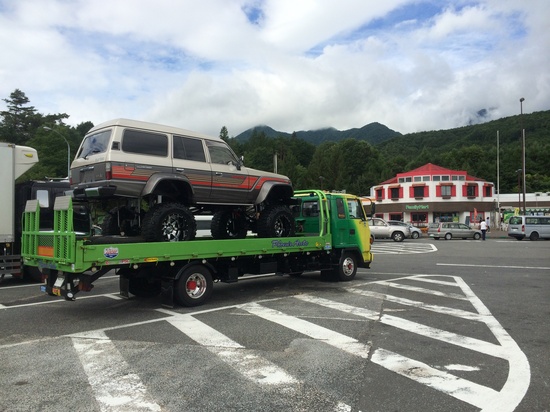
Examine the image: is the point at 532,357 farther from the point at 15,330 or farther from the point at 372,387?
the point at 15,330

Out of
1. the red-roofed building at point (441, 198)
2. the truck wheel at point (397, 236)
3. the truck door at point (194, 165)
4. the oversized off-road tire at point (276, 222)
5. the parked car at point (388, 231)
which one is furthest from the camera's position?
the red-roofed building at point (441, 198)

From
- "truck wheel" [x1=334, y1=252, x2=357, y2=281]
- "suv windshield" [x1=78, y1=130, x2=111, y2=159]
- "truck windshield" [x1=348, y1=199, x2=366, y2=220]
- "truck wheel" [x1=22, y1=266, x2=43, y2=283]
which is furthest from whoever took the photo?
"truck windshield" [x1=348, y1=199, x2=366, y2=220]

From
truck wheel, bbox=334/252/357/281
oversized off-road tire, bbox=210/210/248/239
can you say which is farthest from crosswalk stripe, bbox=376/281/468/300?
oversized off-road tire, bbox=210/210/248/239

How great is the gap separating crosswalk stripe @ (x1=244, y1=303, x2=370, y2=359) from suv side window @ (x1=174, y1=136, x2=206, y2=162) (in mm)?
2996

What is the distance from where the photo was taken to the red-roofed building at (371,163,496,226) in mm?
58281

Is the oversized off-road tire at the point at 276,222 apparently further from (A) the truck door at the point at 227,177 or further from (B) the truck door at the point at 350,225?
(B) the truck door at the point at 350,225

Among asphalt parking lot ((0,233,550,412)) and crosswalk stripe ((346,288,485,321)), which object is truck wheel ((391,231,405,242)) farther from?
crosswalk stripe ((346,288,485,321))

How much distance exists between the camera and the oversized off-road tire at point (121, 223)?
8914 millimetres

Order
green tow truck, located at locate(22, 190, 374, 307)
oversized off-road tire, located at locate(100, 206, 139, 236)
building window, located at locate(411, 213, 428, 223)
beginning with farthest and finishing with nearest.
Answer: building window, located at locate(411, 213, 428, 223) → oversized off-road tire, located at locate(100, 206, 139, 236) → green tow truck, located at locate(22, 190, 374, 307)

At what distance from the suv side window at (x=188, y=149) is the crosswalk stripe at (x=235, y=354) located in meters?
2.99

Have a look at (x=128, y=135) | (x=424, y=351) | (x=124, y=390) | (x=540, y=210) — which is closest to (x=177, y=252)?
(x=128, y=135)

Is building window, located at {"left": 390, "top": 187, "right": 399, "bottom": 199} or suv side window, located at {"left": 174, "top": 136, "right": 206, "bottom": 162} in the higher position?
building window, located at {"left": 390, "top": 187, "right": 399, "bottom": 199}

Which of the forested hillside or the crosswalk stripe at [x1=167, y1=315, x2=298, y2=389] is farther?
the forested hillside

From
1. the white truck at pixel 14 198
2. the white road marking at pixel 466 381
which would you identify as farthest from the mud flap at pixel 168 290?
the white truck at pixel 14 198
